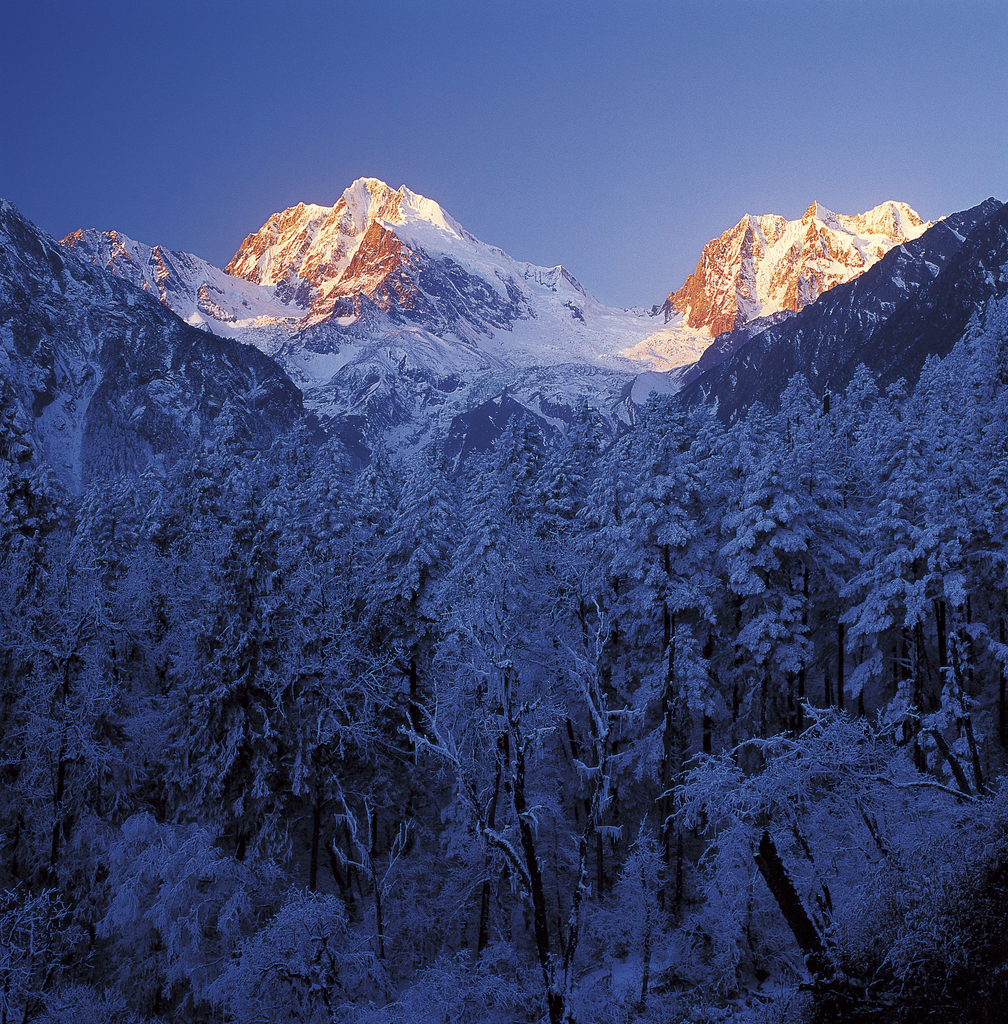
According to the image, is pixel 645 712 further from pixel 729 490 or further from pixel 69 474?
pixel 69 474

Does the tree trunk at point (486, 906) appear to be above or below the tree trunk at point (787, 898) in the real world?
below

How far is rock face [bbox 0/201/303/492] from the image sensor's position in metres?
136

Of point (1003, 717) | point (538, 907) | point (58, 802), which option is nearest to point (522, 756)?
point (538, 907)

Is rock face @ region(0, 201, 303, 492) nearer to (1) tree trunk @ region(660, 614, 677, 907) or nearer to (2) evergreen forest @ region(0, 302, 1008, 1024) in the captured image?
(2) evergreen forest @ region(0, 302, 1008, 1024)

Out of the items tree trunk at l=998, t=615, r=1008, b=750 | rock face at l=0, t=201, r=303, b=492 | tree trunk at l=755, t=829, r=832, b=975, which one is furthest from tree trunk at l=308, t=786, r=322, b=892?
rock face at l=0, t=201, r=303, b=492

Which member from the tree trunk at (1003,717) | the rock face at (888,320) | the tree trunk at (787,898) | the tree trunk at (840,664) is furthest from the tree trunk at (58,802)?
the rock face at (888,320)

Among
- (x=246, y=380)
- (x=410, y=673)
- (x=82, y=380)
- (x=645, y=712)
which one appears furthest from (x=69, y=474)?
(x=645, y=712)

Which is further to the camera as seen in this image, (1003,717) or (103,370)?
(103,370)

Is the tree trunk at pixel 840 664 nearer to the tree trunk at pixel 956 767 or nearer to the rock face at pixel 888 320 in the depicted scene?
the tree trunk at pixel 956 767

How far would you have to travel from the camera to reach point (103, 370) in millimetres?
151625

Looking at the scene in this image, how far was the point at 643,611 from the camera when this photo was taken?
71.6 feet

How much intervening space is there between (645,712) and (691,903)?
578cm

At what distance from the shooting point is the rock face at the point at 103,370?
136 m

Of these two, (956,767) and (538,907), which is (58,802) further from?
(956,767)
